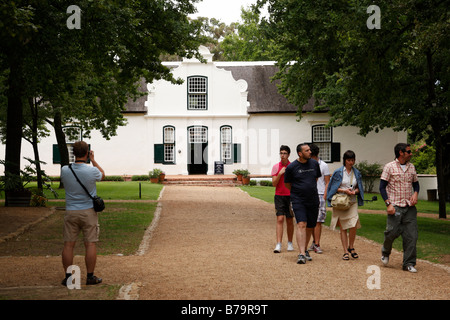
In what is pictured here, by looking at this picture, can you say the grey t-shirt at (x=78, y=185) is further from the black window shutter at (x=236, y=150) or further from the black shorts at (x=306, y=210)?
the black window shutter at (x=236, y=150)

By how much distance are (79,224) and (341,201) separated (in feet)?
14.4

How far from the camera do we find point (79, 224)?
6641mm

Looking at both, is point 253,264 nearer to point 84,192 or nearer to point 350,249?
point 350,249

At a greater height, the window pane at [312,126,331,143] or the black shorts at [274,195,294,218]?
the window pane at [312,126,331,143]

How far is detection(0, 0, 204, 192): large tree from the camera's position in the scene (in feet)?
35.5

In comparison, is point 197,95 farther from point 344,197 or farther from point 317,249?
point 344,197

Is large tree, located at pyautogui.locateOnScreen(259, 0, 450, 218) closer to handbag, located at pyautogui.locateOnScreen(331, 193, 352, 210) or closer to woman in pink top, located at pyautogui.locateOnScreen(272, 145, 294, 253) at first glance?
woman in pink top, located at pyautogui.locateOnScreen(272, 145, 294, 253)

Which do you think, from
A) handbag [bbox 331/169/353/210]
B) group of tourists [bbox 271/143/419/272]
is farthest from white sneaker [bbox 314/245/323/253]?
handbag [bbox 331/169/353/210]

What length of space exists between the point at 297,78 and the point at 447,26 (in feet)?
18.2

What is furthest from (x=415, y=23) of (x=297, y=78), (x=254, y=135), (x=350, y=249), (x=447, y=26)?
(x=254, y=135)

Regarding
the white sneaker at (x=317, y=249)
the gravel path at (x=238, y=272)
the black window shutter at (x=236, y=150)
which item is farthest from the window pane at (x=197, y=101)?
the white sneaker at (x=317, y=249)

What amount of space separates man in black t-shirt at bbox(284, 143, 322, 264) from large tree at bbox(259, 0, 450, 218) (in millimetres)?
4234

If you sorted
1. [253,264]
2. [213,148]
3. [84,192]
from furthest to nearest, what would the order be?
[213,148], [253,264], [84,192]

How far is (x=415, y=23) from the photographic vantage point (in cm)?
1163
